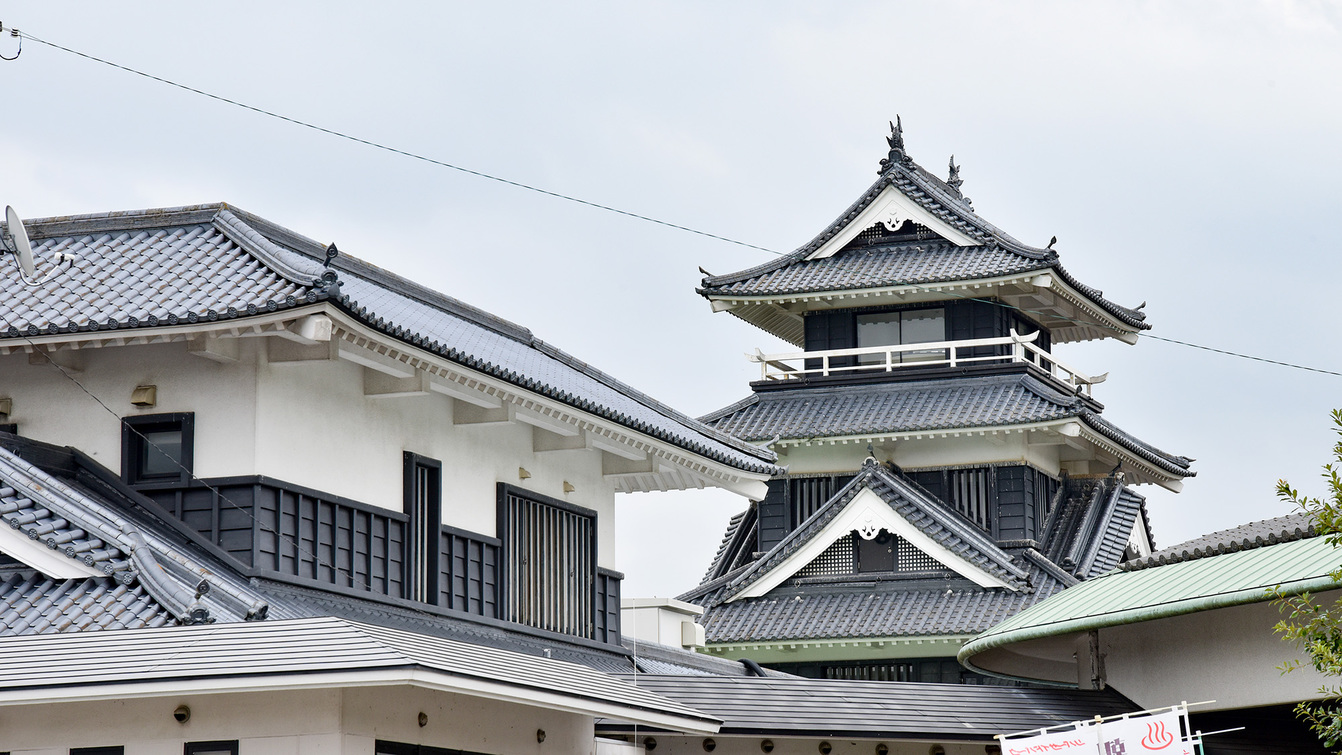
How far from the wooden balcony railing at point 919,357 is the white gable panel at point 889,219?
1.90 meters

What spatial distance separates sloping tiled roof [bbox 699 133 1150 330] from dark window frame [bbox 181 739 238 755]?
21.0 meters

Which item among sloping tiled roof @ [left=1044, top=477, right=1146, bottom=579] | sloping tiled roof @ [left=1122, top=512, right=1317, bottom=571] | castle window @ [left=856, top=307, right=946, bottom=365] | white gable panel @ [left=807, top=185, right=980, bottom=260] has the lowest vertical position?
sloping tiled roof @ [left=1122, top=512, right=1317, bottom=571]

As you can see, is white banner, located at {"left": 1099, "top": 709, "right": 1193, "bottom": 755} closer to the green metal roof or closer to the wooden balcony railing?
the green metal roof

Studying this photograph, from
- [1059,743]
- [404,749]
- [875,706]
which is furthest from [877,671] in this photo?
[404,749]

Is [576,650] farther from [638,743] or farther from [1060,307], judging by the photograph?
[1060,307]

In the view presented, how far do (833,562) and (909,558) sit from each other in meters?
1.34

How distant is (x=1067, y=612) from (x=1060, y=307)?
659 inches

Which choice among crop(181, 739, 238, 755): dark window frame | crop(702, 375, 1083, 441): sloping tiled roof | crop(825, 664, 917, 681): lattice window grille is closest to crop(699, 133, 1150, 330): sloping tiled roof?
crop(702, 375, 1083, 441): sloping tiled roof

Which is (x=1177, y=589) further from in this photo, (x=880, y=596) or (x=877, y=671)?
(x=877, y=671)

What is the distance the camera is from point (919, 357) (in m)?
33.5

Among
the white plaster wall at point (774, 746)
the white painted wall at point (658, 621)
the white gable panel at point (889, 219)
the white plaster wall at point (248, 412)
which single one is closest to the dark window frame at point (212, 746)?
the white plaster wall at point (248, 412)

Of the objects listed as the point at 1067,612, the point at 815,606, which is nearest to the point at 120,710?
the point at 1067,612

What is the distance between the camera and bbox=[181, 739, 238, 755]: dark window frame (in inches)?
505

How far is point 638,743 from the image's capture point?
1783 cm
